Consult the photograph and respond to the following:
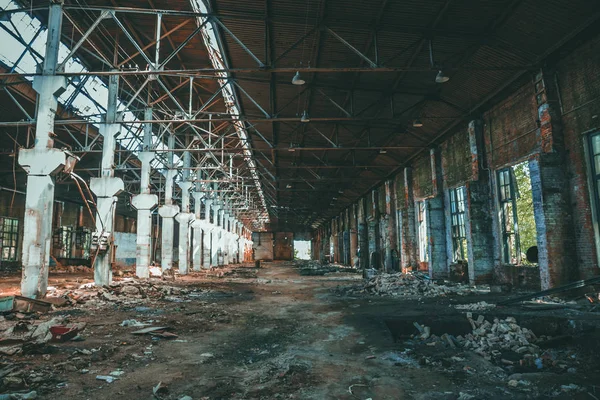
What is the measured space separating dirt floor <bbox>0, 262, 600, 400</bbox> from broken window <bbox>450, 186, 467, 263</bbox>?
291 inches

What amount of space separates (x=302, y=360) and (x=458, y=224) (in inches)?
498

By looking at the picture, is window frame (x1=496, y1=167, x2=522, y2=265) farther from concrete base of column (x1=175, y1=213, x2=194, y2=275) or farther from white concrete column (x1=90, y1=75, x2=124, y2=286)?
concrete base of column (x1=175, y1=213, x2=194, y2=275)

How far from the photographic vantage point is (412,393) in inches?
160

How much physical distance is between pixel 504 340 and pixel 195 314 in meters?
6.66

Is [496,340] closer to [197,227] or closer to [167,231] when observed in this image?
[167,231]

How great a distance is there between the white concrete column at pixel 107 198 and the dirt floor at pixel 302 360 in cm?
437

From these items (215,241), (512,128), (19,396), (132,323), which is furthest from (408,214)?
(215,241)

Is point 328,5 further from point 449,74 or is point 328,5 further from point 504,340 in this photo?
point 504,340

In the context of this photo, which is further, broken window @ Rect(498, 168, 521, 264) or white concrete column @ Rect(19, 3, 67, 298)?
broken window @ Rect(498, 168, 521, 264)

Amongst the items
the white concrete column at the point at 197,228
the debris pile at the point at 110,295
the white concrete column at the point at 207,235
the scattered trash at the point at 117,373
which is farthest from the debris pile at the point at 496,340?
the white concrete column at the point at 207,235

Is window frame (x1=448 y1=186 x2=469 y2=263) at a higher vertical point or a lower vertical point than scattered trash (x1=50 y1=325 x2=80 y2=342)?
higher

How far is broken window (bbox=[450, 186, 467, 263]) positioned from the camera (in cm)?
1539

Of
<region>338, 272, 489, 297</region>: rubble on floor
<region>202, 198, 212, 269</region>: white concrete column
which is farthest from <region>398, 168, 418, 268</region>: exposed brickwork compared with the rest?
<region>202, 198, 212, 269</region>: white concrete column

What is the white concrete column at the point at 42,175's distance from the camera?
9758 millimetres
